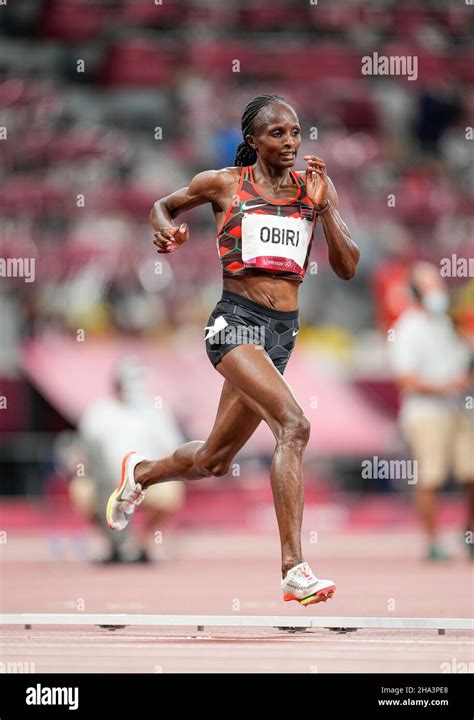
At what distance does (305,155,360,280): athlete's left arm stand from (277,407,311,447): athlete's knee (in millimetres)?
824

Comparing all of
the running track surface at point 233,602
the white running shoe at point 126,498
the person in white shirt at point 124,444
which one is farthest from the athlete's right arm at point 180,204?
the person in white shirt at point 124,444

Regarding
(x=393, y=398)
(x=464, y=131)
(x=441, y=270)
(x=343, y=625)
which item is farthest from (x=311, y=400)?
(x=343, y=625)

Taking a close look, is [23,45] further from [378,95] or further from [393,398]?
[393,398]

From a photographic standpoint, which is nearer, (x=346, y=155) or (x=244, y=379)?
(x=244, y=379)

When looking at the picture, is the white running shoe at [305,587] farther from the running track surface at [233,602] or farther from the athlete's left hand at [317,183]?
the athlete's left hand at [317,183]

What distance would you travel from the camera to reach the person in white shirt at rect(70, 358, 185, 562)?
11.6 metres

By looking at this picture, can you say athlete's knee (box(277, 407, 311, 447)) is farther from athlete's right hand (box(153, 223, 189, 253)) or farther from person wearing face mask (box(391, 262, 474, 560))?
person wearing face mask (box(391, 262, 474, 560))

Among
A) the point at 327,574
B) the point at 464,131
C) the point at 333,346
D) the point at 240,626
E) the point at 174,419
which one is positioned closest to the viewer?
the point at 240,626

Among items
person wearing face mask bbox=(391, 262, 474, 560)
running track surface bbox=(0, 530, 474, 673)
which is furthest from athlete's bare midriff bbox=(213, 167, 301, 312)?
person wearing face mask bbox=(391, 262, 474, 560)

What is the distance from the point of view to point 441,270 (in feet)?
59.3

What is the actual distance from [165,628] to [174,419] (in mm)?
8458

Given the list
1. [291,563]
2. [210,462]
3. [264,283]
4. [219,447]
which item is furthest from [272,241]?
[291,563]

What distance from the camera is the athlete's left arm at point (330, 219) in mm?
6461

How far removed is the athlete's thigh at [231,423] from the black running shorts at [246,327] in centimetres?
19
